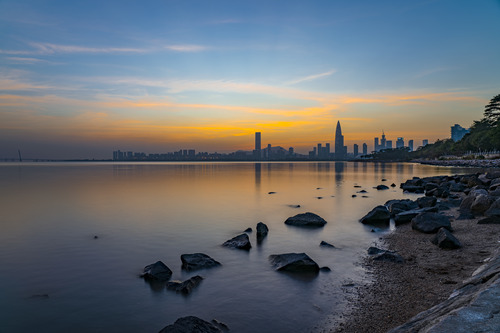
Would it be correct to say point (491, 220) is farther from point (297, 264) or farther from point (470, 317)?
point (470, 317)

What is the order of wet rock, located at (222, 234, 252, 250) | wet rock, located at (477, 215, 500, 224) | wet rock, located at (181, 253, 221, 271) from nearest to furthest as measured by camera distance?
wet rock, located at (181, 253, 221, 271)
wet rock, located at (222, 234, 252, 250)
wet rock, located at (477, 215, 500, 224)

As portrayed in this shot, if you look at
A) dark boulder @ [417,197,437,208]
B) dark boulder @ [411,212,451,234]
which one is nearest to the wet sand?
dark boulder @ [411,212,451,234]

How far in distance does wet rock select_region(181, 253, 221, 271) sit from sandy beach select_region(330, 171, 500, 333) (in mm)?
4459

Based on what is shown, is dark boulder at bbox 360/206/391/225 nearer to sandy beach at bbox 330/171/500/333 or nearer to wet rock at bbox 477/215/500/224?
sandy beach at bbox 330/171/500/333

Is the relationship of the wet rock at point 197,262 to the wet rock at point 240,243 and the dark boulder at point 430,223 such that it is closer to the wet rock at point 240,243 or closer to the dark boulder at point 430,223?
the wet rock at point 240,243

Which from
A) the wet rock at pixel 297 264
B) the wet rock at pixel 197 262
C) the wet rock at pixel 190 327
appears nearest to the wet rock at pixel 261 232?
the wet rock at pixel 197 262

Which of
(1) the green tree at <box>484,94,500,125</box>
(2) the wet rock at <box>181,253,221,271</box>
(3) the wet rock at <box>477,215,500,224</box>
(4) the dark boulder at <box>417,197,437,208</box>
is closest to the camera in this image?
(2) the wet rock at <box>181,253,221,271</box>

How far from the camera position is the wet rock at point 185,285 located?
8.45 meters

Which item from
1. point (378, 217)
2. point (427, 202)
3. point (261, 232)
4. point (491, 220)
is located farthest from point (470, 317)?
point (427, 202)

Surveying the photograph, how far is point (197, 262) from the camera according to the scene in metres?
10.4

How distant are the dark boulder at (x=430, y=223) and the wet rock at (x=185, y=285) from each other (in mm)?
10062

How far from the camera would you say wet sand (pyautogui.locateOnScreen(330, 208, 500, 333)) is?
6.64 metres

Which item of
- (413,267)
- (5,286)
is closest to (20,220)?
(5,286)

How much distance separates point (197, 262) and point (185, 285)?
1.86m
